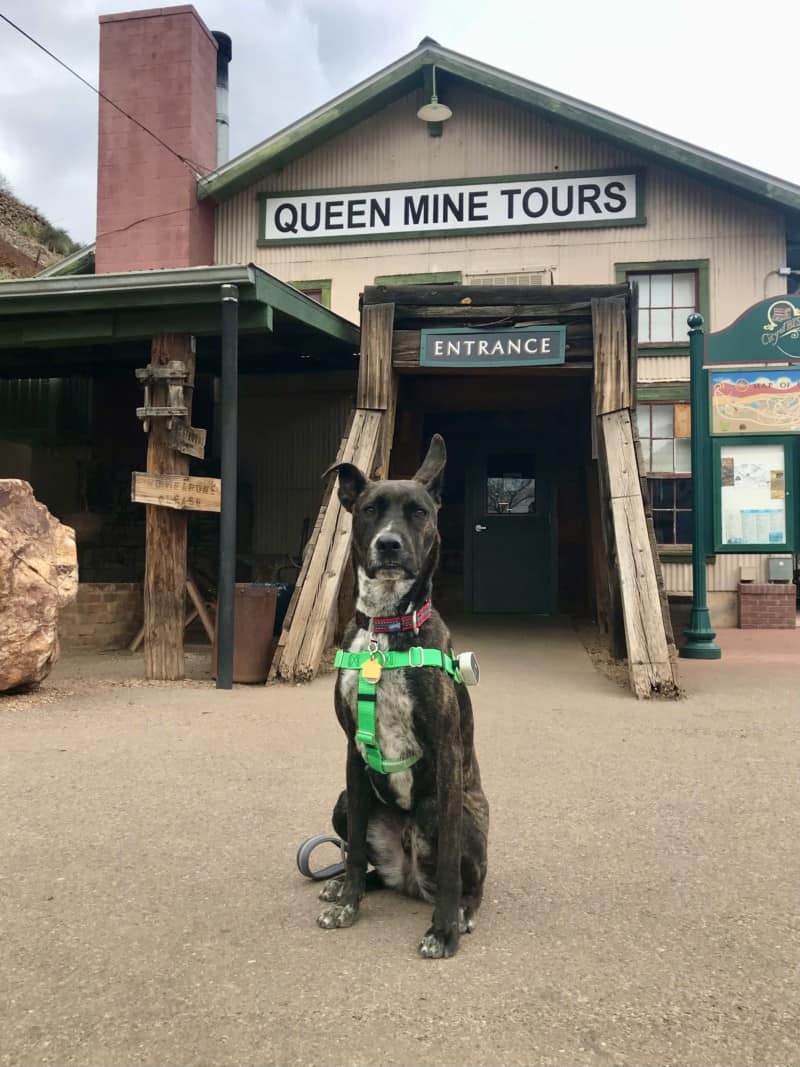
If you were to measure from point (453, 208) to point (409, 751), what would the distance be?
10537 mm

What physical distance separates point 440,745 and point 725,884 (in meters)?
1.48

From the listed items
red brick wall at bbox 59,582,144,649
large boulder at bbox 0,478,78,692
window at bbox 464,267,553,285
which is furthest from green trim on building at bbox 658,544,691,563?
large boulder at bbox 0,478,78,692

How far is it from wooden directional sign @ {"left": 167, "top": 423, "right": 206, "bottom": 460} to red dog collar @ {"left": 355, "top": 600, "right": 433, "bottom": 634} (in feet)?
17.6

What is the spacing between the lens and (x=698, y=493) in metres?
9.33

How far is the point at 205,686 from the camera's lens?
7879 millimetres

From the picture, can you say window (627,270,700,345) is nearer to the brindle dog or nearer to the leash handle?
the brindle dog

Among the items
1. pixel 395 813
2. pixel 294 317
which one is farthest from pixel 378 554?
pixel 294 317

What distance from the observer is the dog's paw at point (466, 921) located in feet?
9.81

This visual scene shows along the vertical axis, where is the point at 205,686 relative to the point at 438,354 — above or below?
below

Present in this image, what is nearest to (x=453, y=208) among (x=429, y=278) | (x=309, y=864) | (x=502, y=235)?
(x=502, y=235)

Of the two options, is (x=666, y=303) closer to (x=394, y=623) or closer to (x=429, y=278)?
(x=429, y=278)

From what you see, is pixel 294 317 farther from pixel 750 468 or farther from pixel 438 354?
pixel 750 468

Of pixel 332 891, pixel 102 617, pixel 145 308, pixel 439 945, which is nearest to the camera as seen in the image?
pixel 439 945

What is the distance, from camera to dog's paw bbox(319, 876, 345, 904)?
3.25m
